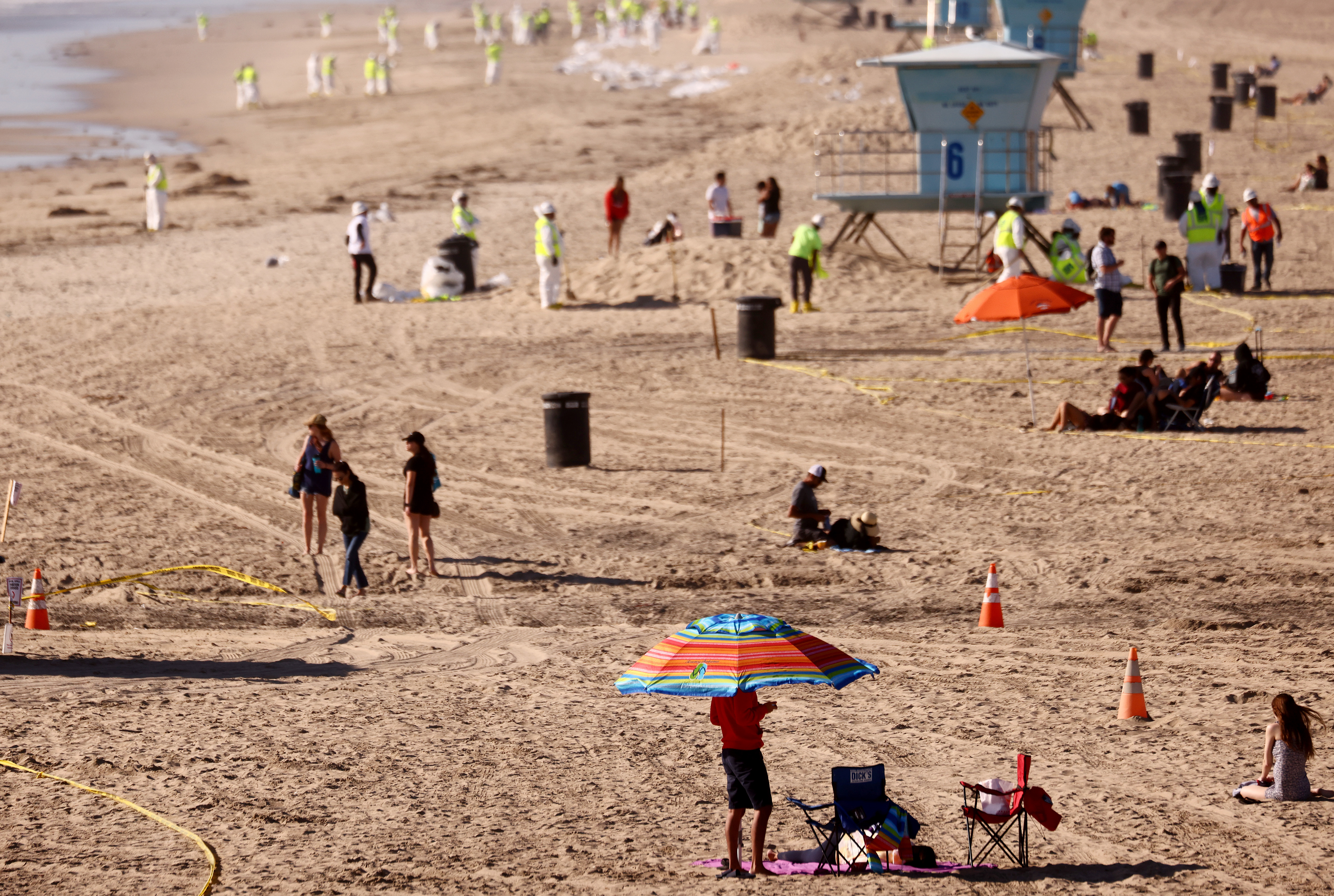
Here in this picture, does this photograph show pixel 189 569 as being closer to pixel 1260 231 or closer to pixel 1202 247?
pixel 1202 247

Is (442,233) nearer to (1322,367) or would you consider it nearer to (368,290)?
(368,290)

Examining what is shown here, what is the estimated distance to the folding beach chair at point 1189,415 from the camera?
696 inches

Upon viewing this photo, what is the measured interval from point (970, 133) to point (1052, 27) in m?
16.9

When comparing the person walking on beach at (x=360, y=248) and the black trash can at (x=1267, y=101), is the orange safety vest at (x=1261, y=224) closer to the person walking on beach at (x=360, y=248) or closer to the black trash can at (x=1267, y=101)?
the person walking on beach at (x=360, y=248)

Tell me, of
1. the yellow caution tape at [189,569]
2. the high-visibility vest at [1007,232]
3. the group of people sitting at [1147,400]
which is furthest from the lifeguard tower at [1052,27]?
the yellow caution tape at [189,569]

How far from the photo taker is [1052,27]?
137 feet

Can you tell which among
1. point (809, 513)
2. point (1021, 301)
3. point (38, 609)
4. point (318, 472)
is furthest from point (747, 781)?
point (1021, 301)

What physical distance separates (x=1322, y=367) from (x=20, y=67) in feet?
272

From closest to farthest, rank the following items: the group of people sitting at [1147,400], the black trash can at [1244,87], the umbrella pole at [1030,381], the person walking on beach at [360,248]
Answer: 1. the umbrella pole at [1030,381]
2. the group of people sitting at [1147,400]
3. the person walking on beach at [360,248]
4. the black trash can at [1244,87]

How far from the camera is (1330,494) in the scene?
15.2m

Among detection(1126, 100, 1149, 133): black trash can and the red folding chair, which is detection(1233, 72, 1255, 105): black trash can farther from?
the red folding chair

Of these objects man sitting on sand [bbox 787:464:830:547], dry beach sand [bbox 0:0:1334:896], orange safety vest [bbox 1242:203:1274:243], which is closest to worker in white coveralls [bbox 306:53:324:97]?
dry beach sand [bbox 0:0:1334:896]

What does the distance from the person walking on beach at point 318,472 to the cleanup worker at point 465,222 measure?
1293 cm

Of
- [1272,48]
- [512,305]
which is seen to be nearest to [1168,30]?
[1272,48]
